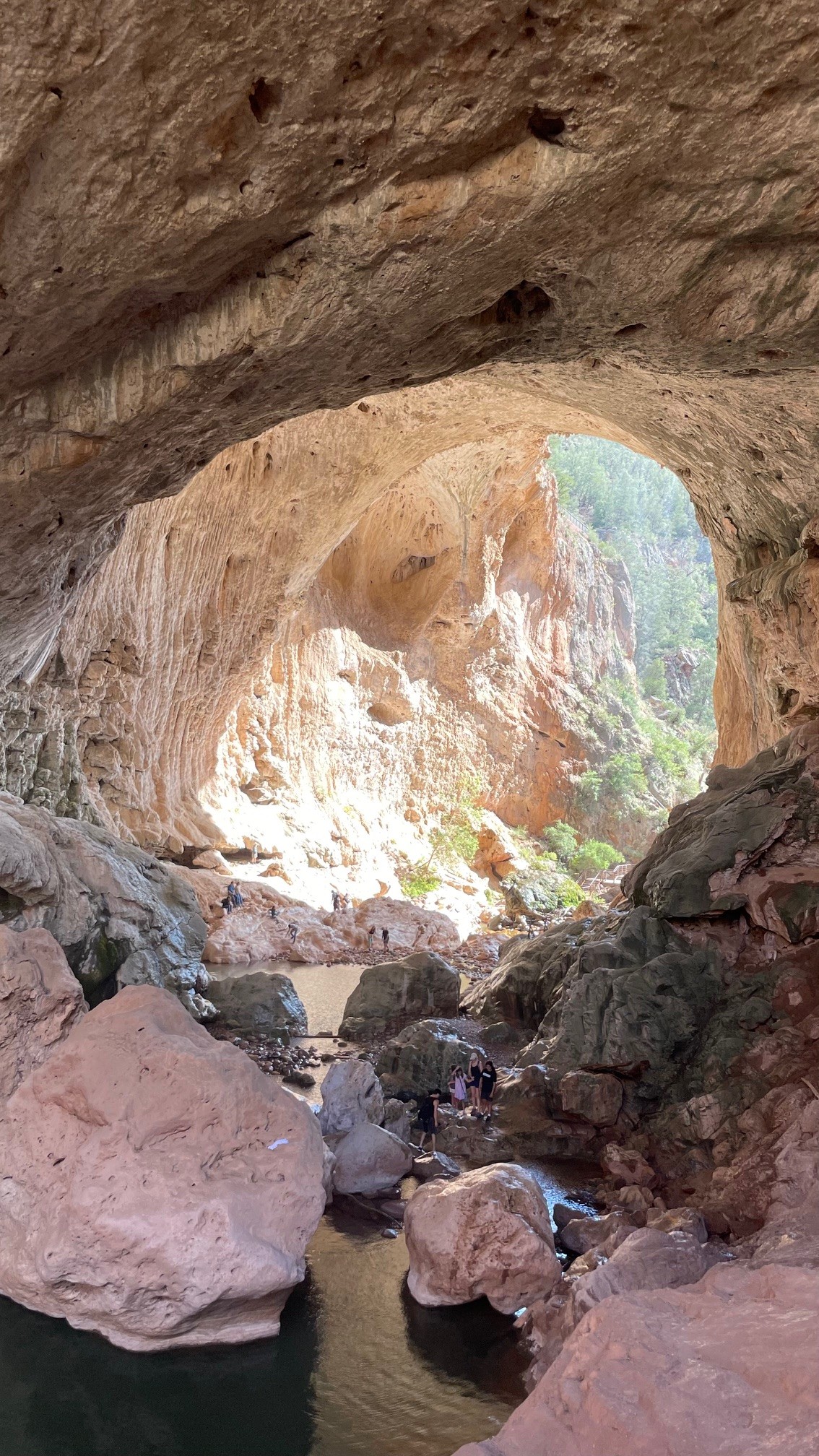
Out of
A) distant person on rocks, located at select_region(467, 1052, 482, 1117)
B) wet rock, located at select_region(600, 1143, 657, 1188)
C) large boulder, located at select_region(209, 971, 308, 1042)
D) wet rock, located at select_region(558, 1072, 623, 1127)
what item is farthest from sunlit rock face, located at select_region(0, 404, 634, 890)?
wet rock, located at select_region(600, 1143, 657, 1188)

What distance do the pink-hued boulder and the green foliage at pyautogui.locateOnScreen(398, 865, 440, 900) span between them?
17.5m

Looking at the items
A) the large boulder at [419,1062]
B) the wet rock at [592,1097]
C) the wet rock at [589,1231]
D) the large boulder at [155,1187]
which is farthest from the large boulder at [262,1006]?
the wet rock at [589,1231]

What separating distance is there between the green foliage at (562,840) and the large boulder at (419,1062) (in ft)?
51.5

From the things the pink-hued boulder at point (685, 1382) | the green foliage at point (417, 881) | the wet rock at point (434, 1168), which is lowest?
the wet rock at point (434, 1168)

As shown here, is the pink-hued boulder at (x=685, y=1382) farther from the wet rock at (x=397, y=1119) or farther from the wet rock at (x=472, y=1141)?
the wet rock at (x=397, y=1119)

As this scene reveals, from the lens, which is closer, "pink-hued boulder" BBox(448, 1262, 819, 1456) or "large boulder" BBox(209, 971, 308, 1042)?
"pink-hued boulder" BBox(448, 1262, 819, 1456)

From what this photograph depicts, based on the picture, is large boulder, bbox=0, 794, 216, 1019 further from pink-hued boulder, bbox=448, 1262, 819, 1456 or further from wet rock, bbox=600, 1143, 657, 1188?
pink-hued boulder, bbox=448, 1262, 819, 1456

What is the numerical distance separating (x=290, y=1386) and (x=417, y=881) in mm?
16975

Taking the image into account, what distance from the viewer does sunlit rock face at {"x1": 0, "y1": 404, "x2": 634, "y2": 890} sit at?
611 inches

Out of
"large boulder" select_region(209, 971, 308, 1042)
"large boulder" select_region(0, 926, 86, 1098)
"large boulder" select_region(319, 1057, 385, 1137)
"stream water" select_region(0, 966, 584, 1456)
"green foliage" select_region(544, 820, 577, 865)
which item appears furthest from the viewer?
"green foliage" select_region(544, 820, 577, 865)

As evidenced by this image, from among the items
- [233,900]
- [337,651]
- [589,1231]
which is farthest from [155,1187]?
[337,651]

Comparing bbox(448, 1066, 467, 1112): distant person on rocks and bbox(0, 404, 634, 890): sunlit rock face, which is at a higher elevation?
bbox(0, 404, 634, 890): sunlit rock face

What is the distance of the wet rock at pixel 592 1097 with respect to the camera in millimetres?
8555

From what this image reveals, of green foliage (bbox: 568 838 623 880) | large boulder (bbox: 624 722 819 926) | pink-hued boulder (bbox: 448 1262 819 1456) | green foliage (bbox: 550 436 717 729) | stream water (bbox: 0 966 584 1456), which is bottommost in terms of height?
stream water (bbox: 0 966 584 1456)
